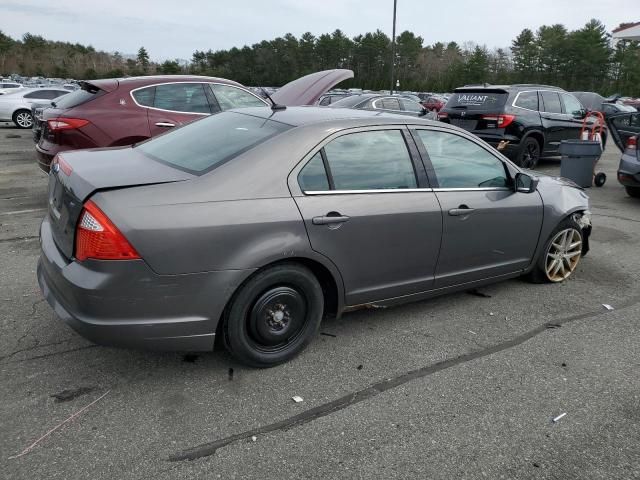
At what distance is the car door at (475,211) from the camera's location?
3.72m

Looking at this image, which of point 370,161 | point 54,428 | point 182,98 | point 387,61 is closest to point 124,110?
point 182,98

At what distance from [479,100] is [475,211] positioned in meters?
7.60

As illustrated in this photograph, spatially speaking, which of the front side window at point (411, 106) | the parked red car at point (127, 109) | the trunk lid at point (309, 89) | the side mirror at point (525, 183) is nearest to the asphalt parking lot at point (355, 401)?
the side mirror at point (525, 183)

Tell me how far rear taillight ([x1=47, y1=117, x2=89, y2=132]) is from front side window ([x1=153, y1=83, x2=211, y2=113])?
97 cm

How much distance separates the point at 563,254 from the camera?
15.5ft

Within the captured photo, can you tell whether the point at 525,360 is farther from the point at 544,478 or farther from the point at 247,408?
the point at 247,408

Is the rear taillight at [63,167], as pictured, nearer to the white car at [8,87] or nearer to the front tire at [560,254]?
the front tire at [560,254]

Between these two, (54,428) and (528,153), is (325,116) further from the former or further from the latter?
(528,153)

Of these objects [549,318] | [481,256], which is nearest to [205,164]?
[481,256]

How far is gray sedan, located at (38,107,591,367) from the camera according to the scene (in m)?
2.64

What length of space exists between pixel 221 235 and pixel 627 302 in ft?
11.6

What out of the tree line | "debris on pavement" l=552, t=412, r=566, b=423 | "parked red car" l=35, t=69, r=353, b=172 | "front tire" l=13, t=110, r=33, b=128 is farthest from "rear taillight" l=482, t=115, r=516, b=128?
the tree line

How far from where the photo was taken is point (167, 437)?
2521 mm

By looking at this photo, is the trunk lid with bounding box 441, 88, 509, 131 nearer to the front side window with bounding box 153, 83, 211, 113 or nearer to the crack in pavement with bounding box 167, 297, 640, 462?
the front side window with bounding box 153, 83, 211, 113
